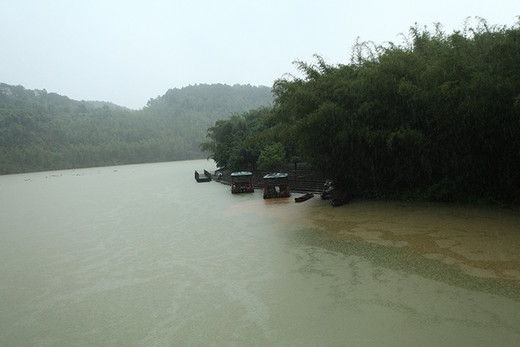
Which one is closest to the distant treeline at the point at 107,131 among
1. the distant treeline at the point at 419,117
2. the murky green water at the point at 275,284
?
the distant treeline at the point at 419,117

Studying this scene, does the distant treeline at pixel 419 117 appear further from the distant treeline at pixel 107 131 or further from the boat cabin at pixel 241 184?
the distant treeline at pixel 107 131

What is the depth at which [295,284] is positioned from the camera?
21.0ft

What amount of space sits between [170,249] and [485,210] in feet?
30.9

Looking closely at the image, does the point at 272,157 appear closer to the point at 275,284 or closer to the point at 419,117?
the point at 419,117

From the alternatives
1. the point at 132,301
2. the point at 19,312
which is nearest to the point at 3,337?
the point at 19,312

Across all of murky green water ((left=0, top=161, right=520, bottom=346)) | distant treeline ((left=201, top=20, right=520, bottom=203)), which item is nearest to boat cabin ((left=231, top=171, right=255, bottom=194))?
distant treeline ((left=201, top=20, right=520, bottom=203))

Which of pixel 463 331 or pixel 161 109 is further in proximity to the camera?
pixel 161 109

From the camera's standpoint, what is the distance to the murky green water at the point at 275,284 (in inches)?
184

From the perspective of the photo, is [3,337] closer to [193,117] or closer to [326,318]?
[326,318]

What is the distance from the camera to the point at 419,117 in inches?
443

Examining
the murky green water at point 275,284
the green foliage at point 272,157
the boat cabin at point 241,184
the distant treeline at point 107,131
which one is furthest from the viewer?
the distant treeline at point 107,131

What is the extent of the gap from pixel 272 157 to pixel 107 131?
100 meters

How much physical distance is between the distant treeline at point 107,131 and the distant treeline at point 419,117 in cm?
8549

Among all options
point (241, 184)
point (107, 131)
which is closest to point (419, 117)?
point (241, 184)
